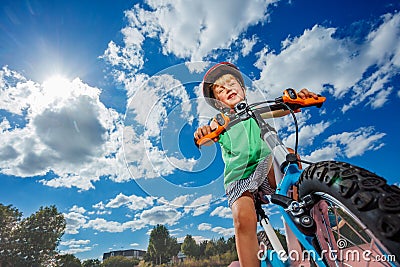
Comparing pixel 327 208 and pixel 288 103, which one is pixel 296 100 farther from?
pixel 327 208

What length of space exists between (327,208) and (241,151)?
931mm

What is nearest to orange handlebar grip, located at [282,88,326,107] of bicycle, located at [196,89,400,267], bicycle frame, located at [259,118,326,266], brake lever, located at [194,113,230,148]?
bicycle, located at [196,89,400,267]

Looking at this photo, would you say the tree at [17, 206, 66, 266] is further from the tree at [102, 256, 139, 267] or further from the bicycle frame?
the bicycle frame

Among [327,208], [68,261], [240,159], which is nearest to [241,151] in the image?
[240,159]

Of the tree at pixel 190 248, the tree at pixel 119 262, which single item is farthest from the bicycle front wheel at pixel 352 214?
the tree at pixel 119 262

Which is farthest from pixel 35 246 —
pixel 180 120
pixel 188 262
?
pixel 180 120

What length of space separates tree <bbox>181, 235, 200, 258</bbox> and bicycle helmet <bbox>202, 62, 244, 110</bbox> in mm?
33606

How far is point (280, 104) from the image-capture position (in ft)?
5.96

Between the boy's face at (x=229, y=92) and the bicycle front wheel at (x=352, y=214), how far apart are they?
3.95ft

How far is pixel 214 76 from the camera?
233 cm

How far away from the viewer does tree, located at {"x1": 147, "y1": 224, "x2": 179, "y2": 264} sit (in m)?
34.8

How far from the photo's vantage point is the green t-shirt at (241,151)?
6.43 ft

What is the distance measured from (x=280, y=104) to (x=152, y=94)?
0.84 meters

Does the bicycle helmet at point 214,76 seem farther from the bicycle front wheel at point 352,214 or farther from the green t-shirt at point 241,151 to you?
the bicycle front wheel at point 352,214
